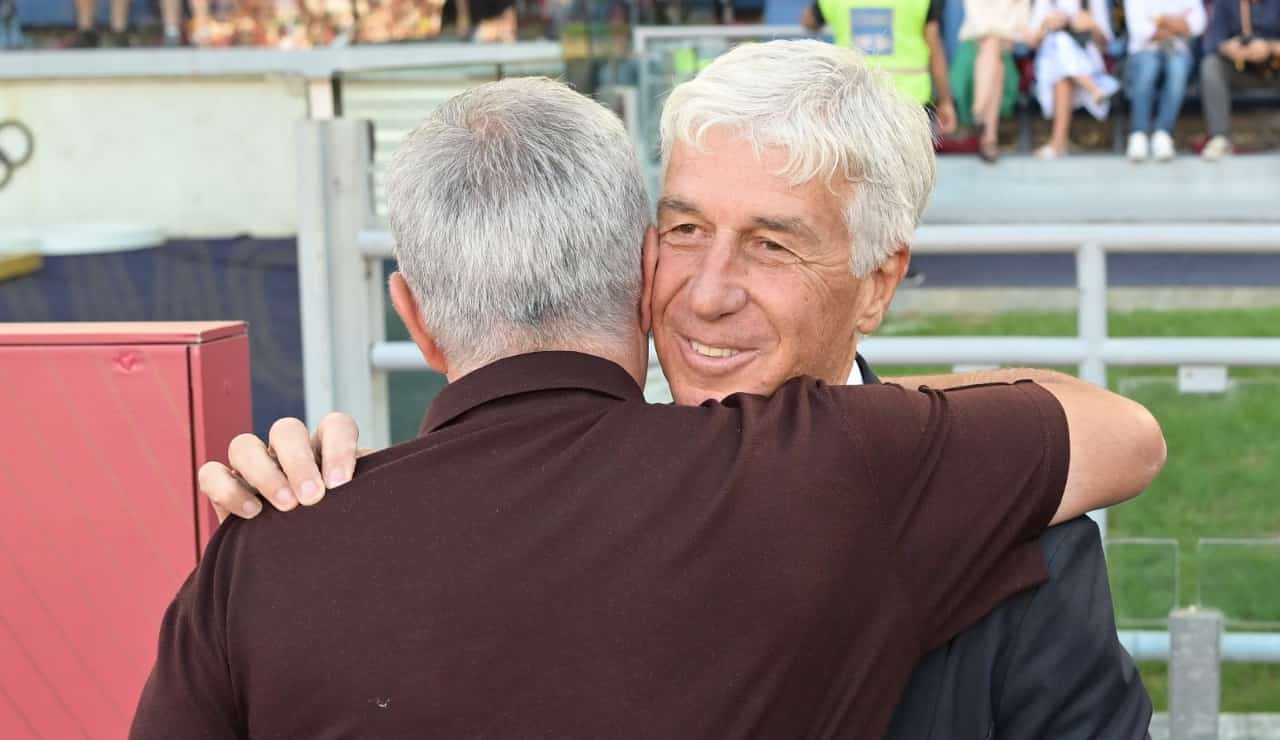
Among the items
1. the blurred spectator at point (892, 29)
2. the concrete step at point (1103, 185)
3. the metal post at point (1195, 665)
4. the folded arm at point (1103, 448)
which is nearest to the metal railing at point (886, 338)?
the metal post at point (1195, 665)

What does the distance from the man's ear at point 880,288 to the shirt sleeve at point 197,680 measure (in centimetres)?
90

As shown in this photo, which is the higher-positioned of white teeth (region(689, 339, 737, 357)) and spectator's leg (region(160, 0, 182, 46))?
spectator's leg (region(160, 0, 182, 46))

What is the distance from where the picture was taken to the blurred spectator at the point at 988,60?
11695 millimetres

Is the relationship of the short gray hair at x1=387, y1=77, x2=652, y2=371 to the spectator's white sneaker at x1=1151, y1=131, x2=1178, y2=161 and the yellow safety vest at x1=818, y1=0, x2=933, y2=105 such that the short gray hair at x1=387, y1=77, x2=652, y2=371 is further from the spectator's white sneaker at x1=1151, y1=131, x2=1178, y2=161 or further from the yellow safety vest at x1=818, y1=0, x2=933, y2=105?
the spectator's white sneaker at x1=1151, y1=131, x2=1178, y2=161

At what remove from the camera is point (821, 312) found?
202cm

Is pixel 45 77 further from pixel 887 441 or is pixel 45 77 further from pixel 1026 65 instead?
pixel 887 441

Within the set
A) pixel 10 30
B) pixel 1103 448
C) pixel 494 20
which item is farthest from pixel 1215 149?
pixel 1103 448

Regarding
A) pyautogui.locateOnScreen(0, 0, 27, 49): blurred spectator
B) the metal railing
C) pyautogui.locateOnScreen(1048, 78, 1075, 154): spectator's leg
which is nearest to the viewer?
the metal railing

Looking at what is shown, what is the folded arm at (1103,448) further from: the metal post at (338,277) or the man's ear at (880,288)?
the metal post at (338,277)

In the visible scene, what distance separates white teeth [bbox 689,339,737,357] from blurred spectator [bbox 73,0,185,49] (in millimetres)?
10750

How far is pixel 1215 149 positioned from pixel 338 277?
1056cm

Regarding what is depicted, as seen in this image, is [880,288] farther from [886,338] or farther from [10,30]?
[10,30]

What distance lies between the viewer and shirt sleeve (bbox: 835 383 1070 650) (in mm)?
1570

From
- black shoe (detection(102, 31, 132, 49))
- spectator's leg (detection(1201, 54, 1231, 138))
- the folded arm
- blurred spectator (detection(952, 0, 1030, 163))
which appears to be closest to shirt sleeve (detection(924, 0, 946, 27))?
blurred spectator (detection(952, 0, 1030, 163))
